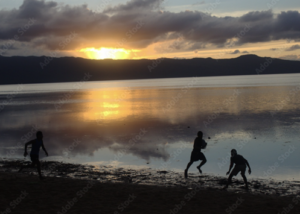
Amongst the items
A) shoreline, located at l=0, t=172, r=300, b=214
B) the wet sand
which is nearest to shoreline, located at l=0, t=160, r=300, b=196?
the wet sand

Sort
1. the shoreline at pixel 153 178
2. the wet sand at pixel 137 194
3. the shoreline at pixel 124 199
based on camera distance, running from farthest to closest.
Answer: the shoreline at pixel 153 178
the wet sand at pixel 137 194
the shoreline at pixel 124 199

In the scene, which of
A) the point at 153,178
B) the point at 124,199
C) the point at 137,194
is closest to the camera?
the point at 124,199

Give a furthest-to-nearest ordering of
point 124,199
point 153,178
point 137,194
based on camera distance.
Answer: point 153,178, point 137,194, point 124,199

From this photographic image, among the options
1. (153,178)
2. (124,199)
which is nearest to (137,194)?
(124,199)

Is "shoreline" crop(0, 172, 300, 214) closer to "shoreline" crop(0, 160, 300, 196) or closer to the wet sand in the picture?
the wet sand

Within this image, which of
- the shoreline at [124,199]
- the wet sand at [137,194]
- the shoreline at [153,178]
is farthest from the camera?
the shoreline at [153,178]

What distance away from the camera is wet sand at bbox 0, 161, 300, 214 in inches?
364

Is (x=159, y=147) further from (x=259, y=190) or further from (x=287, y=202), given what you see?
(x=287, y=202)

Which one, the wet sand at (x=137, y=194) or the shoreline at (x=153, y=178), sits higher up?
the wet sand at (x=137, y=194)

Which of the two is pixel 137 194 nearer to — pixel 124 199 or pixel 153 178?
pixel 124 199

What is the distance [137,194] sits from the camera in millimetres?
10578

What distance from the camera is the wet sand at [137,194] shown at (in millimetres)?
9258

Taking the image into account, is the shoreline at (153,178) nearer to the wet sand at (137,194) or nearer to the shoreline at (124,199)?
the wet sand at (137,194)

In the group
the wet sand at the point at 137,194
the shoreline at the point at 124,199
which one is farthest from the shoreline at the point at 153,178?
the shoreline at the point at 124,199
